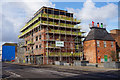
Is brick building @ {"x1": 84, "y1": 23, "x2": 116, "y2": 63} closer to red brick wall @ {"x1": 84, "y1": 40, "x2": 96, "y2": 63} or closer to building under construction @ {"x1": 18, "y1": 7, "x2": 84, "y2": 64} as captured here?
red brick wall @ {"x1": 84, "y1": 40, "x2": 96, "y2": 63}

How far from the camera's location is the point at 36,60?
42719mm

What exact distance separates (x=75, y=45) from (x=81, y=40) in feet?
9.08

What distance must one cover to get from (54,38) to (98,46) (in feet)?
39.3

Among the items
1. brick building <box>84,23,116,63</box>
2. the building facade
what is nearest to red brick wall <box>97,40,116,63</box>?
brick building <box>84,23,116,63</box>

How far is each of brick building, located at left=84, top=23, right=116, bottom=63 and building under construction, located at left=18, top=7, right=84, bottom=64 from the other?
4.15 m

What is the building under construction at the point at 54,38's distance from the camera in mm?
38094

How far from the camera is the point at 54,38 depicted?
131 ft

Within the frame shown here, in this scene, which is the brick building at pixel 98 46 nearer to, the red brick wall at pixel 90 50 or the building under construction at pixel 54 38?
the red brick wall at pixel 90 50

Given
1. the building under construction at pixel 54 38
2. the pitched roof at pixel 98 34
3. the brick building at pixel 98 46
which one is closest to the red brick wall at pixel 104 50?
the brick building at pixel 98 46

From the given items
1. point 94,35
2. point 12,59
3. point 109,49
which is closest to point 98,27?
point 94,35

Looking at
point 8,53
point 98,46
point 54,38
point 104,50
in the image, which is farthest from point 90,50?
point 8,53

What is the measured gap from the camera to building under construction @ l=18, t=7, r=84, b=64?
38094 millimetres

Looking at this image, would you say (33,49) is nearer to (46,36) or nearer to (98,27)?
(46,36)

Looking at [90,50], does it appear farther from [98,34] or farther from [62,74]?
[62,74]
